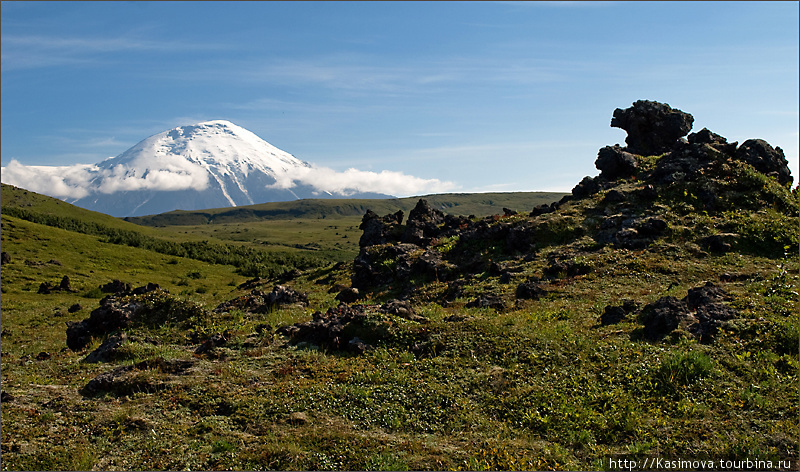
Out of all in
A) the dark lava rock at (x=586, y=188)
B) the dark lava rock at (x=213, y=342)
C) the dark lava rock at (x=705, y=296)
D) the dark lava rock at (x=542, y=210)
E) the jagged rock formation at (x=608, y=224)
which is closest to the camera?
the dark lava rock at (x=213, y=342)

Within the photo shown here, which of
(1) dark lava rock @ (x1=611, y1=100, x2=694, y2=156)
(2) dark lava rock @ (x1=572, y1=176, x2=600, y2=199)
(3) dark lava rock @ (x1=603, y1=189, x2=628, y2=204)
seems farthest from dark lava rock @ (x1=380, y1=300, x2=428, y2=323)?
(1) dark lava rock @ (x1=611, y1=100, x2=694, y2=156)

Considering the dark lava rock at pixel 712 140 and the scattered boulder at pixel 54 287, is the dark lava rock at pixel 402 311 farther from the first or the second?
the scattered boulder at pixel 54 287

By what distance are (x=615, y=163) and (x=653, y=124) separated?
33.8ft

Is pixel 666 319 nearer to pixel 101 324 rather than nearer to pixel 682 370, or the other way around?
pixel 682 370

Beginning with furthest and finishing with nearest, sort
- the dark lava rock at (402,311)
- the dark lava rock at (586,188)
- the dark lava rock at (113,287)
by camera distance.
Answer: the dark lava rock at (113,287), the dark lava rock at (586,188), the dark lava rock at (402,311)

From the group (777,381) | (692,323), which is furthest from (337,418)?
(692,323)

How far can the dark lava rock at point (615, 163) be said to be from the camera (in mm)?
Answer: 44000

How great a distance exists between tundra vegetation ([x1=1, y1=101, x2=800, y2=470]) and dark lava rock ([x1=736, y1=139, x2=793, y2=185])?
3376 mm

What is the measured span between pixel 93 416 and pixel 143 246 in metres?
86.1

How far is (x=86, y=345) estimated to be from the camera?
22047mm

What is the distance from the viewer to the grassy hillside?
11305 mm

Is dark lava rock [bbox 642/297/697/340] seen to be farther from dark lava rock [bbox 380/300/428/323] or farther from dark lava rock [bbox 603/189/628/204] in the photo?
dark lava rock [bbox 603/189/628/204]

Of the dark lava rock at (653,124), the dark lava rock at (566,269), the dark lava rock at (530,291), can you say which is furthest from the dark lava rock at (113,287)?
the dark lava rock at (653,124)

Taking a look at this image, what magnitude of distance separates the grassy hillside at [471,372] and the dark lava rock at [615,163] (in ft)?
41.0
